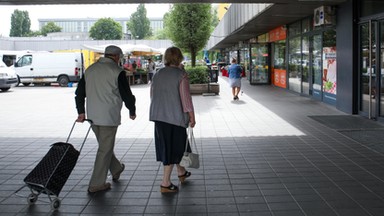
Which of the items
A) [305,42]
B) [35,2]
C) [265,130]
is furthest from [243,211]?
[305,42]

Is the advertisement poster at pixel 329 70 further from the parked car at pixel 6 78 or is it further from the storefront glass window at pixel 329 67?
the parked car at pixel 6 78

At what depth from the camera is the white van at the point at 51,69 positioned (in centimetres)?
2797

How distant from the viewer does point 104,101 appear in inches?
204

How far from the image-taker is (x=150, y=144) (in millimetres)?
8320

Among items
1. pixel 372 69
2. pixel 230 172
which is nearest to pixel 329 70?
pixel 372 69

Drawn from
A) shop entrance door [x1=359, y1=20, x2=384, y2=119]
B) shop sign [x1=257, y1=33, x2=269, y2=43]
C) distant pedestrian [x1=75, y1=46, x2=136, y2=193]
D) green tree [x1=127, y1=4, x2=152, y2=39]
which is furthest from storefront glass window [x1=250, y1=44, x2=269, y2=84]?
green tree [x1=127, y1=4, x2=152, y2=39]

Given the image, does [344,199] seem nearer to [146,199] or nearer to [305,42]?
[146,199]

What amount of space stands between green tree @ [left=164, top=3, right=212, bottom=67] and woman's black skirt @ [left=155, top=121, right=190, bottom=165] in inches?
695

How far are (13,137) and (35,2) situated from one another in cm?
310

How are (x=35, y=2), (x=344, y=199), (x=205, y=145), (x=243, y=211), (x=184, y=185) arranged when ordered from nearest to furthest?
(x=243, y=211)
(x=344, y=199)
(x=184, y=185)
(x=205, y=145)
(x=35, y=2)

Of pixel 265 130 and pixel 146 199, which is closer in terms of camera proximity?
pixel 146 199

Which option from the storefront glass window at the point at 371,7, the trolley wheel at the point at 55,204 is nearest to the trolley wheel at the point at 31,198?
the trolley wheel at the point at 55,204

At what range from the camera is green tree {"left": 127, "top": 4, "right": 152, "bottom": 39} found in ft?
406

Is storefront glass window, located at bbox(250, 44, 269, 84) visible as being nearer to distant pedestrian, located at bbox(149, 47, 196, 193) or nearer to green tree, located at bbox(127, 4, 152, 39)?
distant pedestrian, located at bbox(149, 47, 196, 193)
